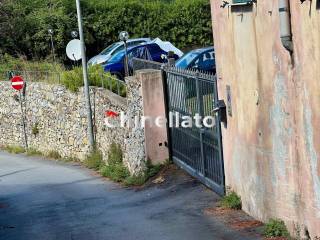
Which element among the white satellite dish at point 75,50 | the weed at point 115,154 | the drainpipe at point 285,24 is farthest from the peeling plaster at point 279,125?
the white satellite dish at point 75,50

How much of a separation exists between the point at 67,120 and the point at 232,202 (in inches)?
616

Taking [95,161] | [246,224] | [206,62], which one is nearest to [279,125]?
[246,224]

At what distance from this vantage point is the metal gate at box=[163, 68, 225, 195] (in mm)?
13898

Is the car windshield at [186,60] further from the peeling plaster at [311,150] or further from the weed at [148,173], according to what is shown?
the peeling plaster at [311,150]

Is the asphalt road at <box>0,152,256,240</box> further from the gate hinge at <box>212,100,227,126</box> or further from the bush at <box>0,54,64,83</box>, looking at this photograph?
the bush at <box>0,54,64,83</box>

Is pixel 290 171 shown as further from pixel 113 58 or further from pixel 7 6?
pixel 7 6

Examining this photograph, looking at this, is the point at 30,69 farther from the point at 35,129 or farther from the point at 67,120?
the point at 67,120

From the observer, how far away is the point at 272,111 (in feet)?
34.2

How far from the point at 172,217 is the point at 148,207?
1.65 m

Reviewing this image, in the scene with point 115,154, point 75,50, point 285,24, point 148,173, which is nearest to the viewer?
point 285,24

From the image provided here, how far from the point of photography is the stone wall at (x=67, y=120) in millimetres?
19281

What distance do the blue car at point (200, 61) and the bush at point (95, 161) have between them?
13.0 feet

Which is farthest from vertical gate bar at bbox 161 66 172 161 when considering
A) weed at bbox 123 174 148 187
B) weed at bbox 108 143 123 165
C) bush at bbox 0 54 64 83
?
bush at bbox 0 54 64 83

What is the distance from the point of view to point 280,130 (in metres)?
10.2
